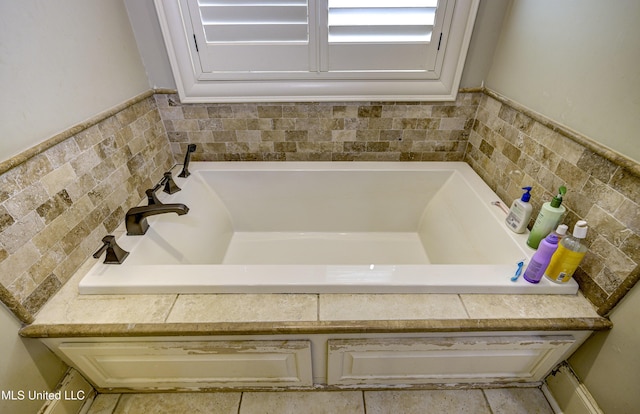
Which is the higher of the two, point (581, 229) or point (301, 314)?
point (581, 229)

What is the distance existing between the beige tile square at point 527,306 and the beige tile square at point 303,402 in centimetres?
61

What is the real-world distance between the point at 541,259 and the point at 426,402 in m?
0.70

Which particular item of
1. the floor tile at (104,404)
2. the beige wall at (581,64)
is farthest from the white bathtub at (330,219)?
the floor tile at (104,404)

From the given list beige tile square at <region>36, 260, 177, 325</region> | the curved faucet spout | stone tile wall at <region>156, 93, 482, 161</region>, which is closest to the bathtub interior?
stone tile wall at <region>156, 93, 482, 161</region>

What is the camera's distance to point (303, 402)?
1136 millimetres

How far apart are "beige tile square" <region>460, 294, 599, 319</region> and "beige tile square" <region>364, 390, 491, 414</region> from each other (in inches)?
19.5

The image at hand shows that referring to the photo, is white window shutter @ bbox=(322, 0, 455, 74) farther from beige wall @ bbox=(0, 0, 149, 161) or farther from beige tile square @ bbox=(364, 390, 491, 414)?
beige tile square @ bbox=(364, 390, 491, 414)

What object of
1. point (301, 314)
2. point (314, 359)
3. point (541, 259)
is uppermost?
point (541, 259)

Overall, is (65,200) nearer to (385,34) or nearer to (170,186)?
(170,186)

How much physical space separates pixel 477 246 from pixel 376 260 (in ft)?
1.70

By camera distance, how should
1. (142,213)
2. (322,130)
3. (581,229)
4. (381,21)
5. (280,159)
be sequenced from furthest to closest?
(280,159), (322,130), (381,21), (142,213), (581,229)

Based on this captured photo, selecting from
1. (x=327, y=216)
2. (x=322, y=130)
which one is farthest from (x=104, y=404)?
(x=322, y=130)

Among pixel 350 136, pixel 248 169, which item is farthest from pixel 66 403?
pixel 350 136

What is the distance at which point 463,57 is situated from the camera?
137 centimetres
